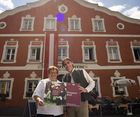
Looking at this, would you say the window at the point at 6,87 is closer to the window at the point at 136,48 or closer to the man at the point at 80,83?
the window at the point at 136,48

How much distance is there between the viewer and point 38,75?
578 inches

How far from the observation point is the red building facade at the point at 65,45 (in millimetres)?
14531

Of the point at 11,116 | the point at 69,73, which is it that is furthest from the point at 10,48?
the point at 69,73

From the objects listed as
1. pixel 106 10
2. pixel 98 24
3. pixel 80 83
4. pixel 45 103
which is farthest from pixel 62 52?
pixel 45 103

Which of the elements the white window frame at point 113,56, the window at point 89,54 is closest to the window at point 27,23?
the window at point 89,54

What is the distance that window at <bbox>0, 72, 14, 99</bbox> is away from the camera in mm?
13938

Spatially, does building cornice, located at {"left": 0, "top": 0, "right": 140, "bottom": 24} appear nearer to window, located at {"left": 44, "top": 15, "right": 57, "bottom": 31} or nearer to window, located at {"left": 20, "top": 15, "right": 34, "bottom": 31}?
window, located at {"left": 20, "top": 15, "right": 34, "bottom": 31}

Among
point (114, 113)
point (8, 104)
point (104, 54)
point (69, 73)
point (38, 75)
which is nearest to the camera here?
point (69, 73)

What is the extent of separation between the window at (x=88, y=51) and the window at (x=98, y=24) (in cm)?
174

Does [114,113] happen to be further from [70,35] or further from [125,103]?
[70,35]

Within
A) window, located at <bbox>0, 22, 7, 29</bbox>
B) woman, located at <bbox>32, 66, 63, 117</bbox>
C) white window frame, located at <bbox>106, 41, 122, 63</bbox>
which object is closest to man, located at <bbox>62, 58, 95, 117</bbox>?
woman, located at <bbox>32, 66, 63, 117</bbox>

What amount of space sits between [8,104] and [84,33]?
29.8 feet

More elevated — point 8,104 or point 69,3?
point 69,3

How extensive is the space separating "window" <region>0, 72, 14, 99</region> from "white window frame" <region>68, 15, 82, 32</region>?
716cm
